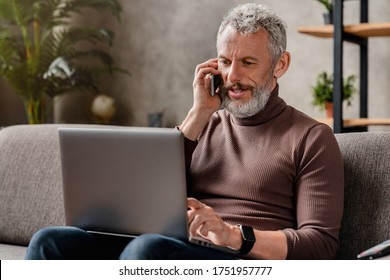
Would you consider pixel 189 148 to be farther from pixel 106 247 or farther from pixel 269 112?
pixel 106 247

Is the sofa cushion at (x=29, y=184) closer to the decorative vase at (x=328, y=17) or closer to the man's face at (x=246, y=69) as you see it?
the man's face at (x=246, y=69)

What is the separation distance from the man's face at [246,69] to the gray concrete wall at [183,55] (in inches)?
84.8

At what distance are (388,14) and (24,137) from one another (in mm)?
2310

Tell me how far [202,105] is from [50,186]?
0.64 metres

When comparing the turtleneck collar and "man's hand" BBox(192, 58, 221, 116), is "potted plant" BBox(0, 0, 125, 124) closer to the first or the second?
"man's hand" BBox(192, 58, 221, 116)

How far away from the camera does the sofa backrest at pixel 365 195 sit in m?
1.76

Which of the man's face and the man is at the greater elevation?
the man's face

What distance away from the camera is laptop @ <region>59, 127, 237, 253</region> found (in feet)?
4.75

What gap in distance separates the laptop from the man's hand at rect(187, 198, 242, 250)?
0.02 meters

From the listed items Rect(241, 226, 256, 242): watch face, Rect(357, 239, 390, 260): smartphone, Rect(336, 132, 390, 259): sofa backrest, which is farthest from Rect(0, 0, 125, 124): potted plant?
Rect(357, 239, 390, 260): smartphone

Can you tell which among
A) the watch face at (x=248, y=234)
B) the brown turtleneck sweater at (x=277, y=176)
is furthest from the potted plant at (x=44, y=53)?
the watch face at (x=248, y=234)

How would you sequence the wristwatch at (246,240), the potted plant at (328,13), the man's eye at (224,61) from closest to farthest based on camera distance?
the wristwatch at (246,240) → the man's eye at (224,61) → the potted plant at (328,13)

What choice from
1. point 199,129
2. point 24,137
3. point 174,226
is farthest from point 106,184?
point 24,137

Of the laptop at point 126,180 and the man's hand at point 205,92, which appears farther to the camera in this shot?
the man's hand at point 205,92
